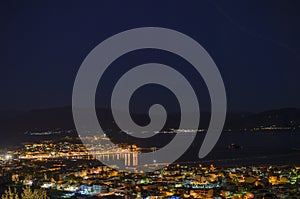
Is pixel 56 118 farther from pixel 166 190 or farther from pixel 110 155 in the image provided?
pixel 166 190

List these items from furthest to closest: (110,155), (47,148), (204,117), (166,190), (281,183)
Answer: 1. (204,117)
2. (47,148)
3. (110,155)
4. (281,183)
5. (166,190)

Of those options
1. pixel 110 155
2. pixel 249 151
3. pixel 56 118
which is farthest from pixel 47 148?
pixel 56 118

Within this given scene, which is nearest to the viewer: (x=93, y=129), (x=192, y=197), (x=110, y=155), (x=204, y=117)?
(x=192, y=197)

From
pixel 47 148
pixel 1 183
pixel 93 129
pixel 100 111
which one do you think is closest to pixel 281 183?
pixel 1 183

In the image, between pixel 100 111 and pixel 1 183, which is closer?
pixel 1 183

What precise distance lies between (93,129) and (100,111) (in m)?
5.00

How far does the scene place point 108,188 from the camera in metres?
10.1

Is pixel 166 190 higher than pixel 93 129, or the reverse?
pixel 93 129

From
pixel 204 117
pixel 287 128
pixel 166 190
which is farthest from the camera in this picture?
pixel 204 117

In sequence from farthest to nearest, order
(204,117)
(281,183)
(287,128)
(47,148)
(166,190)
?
(204,117) → (287,128) → (47,148) → (281,183) → (166,190)

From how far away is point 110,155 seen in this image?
21016 mm

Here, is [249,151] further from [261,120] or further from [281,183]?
[261,120]

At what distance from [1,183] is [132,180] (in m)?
3.24

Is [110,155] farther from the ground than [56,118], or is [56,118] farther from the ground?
[56,118]
